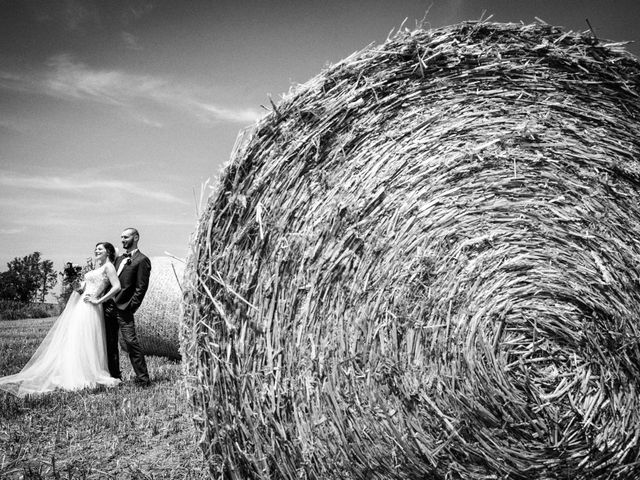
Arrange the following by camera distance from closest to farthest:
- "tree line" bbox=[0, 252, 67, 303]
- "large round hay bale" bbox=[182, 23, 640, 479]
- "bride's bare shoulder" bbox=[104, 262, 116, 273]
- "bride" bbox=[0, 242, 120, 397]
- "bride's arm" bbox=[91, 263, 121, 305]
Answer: "large round hay bale" bbox=[182, 23, 640, 479] < "bride" bbox=[0, 242, 120, 397] < "bride's arm" bbox=[91, 263, 121, 305] < "bride's bare shoulder" bbox=[104, 262, 116, 273] < "tree line" bbox=[0, 252, 67, 303]

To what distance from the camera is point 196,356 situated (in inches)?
87.4

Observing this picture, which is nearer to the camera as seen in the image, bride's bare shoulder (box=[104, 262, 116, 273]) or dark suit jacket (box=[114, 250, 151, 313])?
dark suit jacket (box=[114, 250, 151, 313])

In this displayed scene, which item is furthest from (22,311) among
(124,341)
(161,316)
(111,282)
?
(124,341)

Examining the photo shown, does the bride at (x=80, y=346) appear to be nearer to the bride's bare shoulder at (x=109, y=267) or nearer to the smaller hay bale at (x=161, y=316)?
the bride's bare shoulder at (x=109, y=267)

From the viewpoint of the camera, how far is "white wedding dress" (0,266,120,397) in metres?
5.43

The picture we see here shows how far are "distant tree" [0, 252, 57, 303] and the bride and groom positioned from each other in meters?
51.5

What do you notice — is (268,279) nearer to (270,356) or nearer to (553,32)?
(270,356)

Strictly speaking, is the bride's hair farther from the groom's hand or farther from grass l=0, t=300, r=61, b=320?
grass l=0, t=300, r=61, b=320

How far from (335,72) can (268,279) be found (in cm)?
114

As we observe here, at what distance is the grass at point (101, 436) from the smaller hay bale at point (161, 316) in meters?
1.67

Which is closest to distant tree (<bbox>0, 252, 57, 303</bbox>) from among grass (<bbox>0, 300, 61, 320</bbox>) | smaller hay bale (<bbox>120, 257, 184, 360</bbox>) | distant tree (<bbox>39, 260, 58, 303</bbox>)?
distant tree (<bbox>39, 260, 58, 303</bbox>)

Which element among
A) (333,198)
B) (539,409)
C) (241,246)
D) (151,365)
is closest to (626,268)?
(539,409)

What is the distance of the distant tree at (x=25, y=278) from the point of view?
4958 centimetres

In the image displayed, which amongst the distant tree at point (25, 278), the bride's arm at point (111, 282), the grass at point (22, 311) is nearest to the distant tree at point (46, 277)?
the distant tree at point (25, 278)
